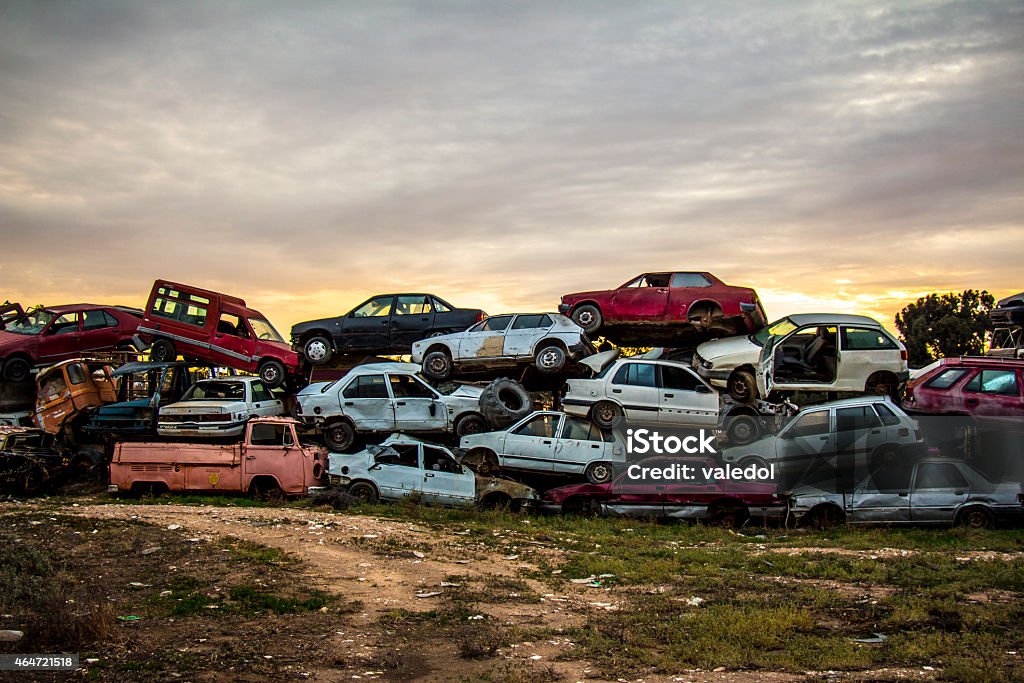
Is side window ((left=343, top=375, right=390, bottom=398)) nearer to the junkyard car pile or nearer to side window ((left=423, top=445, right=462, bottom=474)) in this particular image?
the junkyard car pile

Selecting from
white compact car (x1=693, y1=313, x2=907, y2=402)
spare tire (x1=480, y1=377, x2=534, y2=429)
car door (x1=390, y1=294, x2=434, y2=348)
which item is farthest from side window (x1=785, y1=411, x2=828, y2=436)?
car door (x1=390, y1=294, x2=434, y2=348)

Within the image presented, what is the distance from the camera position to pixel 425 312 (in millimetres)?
21375

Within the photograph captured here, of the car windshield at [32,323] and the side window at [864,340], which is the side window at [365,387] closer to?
the side window at [864,340]

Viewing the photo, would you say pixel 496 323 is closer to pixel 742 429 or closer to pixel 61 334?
pixel 742 429

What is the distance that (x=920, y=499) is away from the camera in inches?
568

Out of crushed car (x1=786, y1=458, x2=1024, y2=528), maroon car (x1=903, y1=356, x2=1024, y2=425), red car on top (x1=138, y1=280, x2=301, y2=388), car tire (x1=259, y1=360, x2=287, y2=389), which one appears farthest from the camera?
red car on top (x1=138, y1=280, x2=301, y2=388)

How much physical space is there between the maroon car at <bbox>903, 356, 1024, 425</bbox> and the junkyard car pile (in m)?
0.04

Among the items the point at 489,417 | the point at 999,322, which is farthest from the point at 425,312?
the point at 999,322

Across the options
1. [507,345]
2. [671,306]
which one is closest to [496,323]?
[507,345]

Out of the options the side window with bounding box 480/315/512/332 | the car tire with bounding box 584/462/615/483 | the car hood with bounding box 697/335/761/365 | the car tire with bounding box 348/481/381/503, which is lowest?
the car tire with bounding box 348/481/381/503

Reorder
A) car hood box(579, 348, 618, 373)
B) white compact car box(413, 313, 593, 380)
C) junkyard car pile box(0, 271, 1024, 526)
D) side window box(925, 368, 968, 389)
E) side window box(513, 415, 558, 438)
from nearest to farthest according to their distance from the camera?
junkyard car pile box(0, 271, 1024, 526) → side window box(513, 415, 558, 438) → side window box(925, 368, 968, 389) → car hood box(579, 348, 618, 373) → white compact car box(413, 313, 593, 380)

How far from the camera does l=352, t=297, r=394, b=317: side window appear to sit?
21516mm

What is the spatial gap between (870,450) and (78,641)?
12326mm

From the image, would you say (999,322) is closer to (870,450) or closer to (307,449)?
(870,450)
